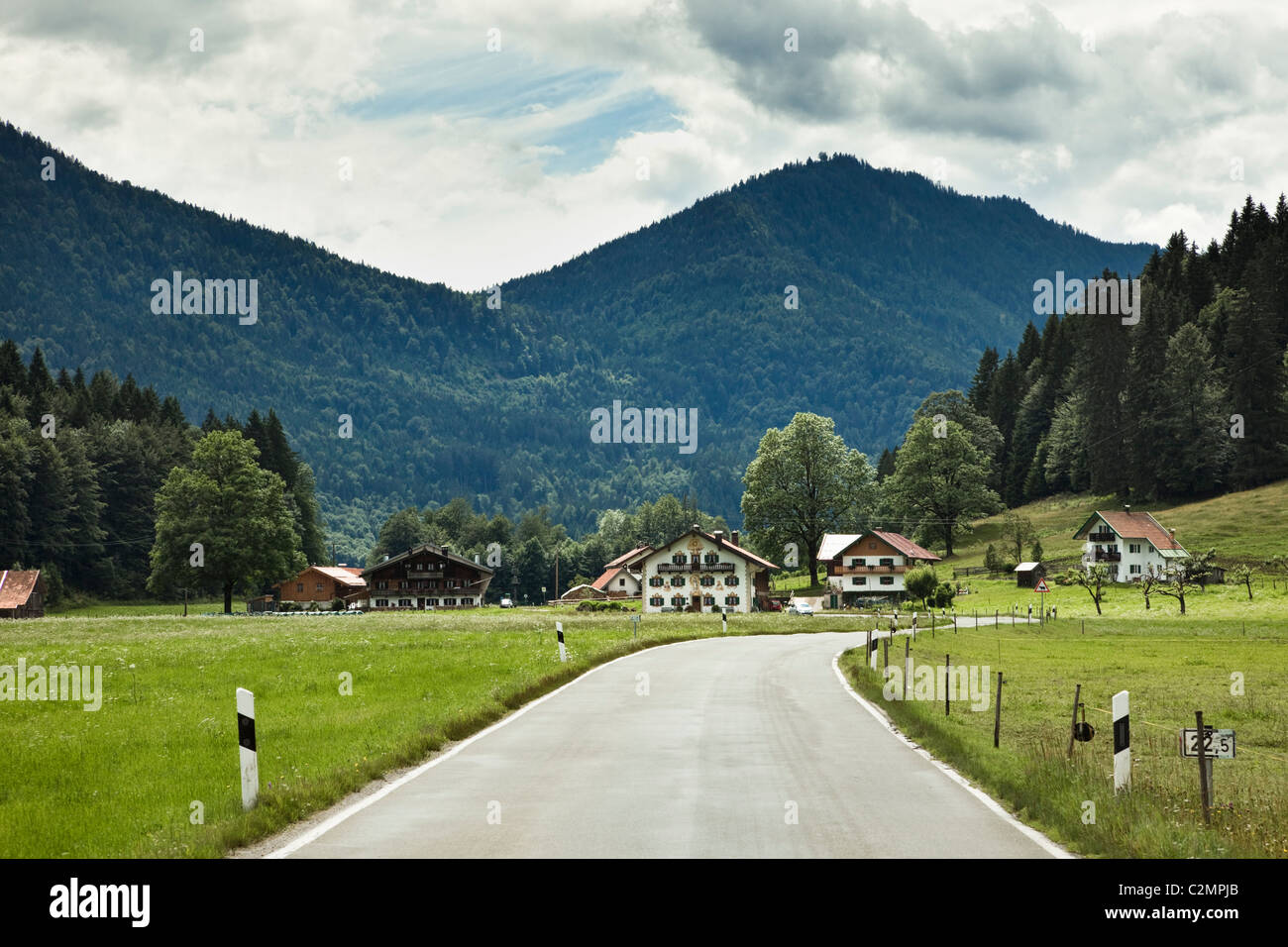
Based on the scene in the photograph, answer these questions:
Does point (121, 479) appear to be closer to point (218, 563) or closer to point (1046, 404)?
point (218, 563)

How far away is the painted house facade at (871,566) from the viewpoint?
3974 inches

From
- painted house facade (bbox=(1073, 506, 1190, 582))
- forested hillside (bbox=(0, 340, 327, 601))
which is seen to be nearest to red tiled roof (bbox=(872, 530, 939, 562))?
painted house facade (bbox=(1073, 506, 1190, 582))

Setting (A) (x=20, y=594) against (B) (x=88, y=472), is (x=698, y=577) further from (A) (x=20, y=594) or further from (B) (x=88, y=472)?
(B) (x=88, y=472)

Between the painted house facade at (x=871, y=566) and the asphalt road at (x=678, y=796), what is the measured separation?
267 feet

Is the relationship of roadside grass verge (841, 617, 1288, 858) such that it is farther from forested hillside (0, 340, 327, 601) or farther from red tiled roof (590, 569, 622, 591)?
red tiled roof (590, 569, 622, 591)

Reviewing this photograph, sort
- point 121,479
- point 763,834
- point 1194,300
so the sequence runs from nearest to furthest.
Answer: point 763,834 → point 121,479 → point 1194,300

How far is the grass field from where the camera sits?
10469mm

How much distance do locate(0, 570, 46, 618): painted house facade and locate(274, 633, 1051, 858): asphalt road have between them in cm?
7012

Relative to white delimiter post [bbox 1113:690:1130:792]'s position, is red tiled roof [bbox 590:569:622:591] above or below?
below

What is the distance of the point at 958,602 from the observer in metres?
83.2

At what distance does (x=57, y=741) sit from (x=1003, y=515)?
110158mm

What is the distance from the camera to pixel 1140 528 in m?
86.7

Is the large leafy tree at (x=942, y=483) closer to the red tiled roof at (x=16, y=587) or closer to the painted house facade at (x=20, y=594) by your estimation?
the painted house facade at (x=20, y=594)
